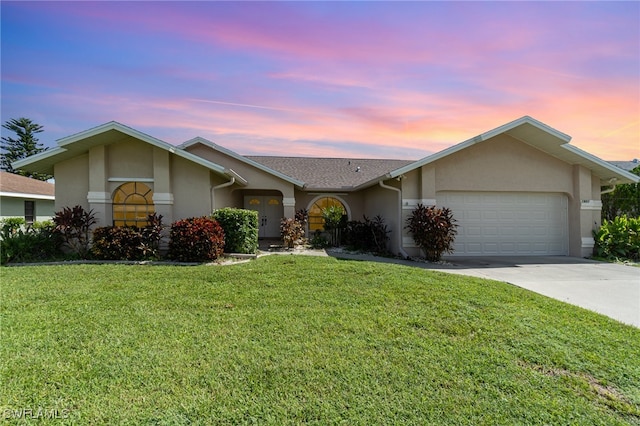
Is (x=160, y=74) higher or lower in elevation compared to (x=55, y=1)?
lower

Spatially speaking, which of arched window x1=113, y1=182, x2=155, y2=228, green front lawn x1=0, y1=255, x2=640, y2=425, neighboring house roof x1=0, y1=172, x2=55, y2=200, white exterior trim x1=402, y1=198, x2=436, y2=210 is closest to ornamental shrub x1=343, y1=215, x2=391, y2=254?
→ white exterior trim x1=402, y1=198, x2=436, y2=210

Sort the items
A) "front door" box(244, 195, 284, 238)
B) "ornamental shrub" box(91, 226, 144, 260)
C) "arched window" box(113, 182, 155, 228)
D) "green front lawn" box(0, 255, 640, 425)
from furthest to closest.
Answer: "front door" box(244, 195, 284, 238) → "arched window" box(113, 182, 155, 228) → "ornamental shrub" box(91, 226, 144, 260) → "green front lawn" box(0, 255, 640, 425)

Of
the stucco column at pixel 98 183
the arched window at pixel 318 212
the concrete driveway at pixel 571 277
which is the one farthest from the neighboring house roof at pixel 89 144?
the concrete driveway at pixel 571 277

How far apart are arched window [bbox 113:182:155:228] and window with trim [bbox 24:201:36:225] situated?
11118 mm

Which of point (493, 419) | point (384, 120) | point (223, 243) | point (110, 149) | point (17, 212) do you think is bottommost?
point (493, 419)

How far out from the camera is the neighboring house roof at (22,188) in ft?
50.4

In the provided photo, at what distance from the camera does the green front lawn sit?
2.79 meters

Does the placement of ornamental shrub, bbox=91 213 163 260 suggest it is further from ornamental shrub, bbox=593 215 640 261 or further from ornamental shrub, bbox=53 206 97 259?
ornamental shrub, bbox=593 215 640 261

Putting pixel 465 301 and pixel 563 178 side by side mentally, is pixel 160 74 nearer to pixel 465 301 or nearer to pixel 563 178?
pixel 465 301

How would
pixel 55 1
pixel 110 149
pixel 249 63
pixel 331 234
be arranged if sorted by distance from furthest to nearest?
pixel 331 234, pixel 110 149, pixel 249 63, pixel 55 1

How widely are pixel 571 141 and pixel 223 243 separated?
11883mm

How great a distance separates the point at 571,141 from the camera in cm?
1050

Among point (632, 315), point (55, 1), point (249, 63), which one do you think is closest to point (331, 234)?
point (249, 63)

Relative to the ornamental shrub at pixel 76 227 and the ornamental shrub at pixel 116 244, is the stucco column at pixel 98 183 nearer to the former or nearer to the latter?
the ornamental shrub at pixel 76 227
